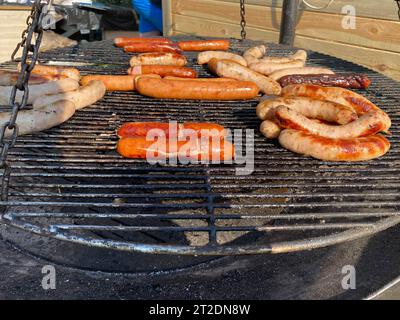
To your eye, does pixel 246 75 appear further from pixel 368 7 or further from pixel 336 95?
pixel 368 7

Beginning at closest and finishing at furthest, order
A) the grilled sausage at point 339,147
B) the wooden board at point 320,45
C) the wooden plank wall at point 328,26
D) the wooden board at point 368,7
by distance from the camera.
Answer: the grilled sausage at point 339,147, the wooden board at point 368,7, the wooden plank wall at point 328,26, the wooden board at point 320,45

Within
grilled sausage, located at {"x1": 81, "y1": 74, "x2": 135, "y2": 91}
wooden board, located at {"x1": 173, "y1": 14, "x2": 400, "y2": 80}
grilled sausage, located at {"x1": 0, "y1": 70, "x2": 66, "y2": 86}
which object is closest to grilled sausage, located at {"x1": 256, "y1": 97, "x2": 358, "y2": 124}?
grilled sausage, located at {"x1": 81, "y1": 74, "x2": 135, "y2": 91}

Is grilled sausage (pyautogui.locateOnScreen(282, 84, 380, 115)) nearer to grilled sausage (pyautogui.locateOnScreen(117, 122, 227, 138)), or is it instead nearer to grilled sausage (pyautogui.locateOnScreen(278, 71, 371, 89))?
grilled sausage (pyautogui.locateOnScreen(278, 71, 371, 89))

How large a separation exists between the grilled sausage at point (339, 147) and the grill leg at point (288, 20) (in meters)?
3.15

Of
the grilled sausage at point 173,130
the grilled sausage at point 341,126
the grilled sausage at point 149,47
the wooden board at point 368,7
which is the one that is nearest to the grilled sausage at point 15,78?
the grilled sausage at point 173,130

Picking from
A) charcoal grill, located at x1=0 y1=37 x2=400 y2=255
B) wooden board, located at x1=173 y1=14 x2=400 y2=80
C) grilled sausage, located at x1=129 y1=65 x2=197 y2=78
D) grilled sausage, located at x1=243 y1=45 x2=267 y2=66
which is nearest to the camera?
charcoal grill, located at x1=0 y1=37 x2=400 y2=255

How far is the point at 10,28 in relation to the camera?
6.81 metres

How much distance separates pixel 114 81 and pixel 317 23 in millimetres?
3682

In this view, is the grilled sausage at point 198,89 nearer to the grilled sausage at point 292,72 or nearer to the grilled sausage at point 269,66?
the grilled sausage at point 292,72

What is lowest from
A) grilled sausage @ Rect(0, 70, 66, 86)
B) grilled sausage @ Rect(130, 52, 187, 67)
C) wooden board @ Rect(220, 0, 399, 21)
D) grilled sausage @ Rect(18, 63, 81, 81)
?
grilled sausage @ Rect(0, 70, 66, 86)

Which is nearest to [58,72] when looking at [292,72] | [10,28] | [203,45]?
[203,45]

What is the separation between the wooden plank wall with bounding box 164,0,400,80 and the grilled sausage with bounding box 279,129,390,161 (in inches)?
128

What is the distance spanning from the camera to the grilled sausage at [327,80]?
10.1 feet

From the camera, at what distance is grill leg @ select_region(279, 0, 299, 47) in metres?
4.68
